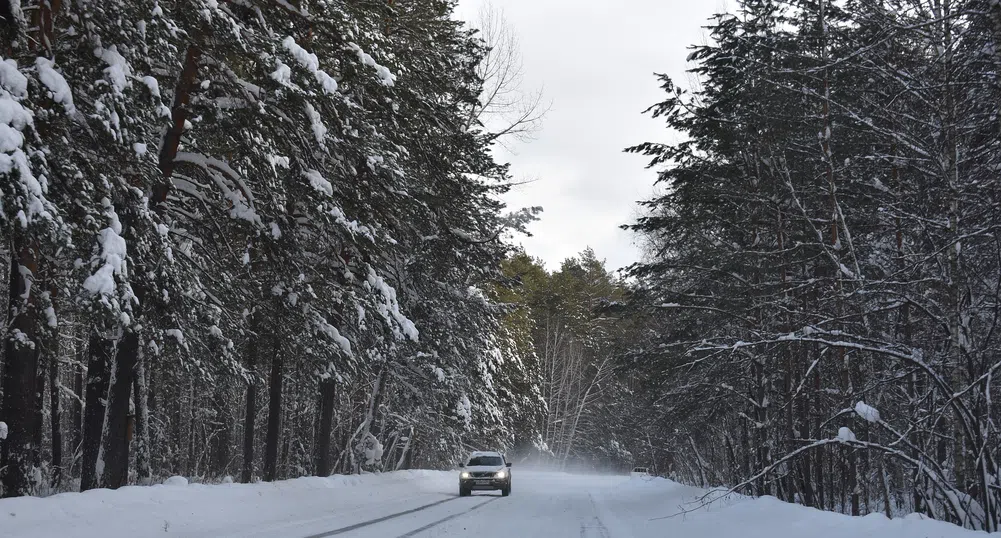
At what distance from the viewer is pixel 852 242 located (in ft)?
43.7

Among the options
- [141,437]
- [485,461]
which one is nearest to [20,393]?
[141,437]

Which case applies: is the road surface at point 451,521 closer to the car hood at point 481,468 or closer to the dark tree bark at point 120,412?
the dark tree bark at point 120,412

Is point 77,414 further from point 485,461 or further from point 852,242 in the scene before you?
point 852,242

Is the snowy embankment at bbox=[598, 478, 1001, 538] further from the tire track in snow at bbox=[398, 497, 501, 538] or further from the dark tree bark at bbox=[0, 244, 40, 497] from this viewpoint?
the dark tree bark at bbox=[0, 244, 40, 497]

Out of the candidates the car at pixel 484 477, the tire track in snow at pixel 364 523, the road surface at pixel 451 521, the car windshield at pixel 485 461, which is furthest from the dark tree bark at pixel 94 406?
the car windshield at pixel 485 461

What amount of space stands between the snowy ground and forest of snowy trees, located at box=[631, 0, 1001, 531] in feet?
3.35

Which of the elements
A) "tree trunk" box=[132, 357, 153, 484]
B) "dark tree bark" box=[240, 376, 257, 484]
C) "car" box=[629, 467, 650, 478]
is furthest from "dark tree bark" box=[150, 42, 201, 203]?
"car" box=[629, 467, 650, 478]

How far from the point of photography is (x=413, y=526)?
42.1 ft

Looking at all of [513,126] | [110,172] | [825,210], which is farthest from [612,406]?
[110,172]

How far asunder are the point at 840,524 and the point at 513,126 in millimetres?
18640

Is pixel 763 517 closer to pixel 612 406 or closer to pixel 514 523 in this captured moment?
pixel 514 523

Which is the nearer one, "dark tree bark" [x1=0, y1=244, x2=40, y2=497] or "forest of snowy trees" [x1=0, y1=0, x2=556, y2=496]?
"forest of snowy trees" [x1=0, y1=0, x2=556, y2=496]

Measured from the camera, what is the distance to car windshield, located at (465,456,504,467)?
1029 inches

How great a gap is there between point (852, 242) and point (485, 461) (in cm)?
1631
